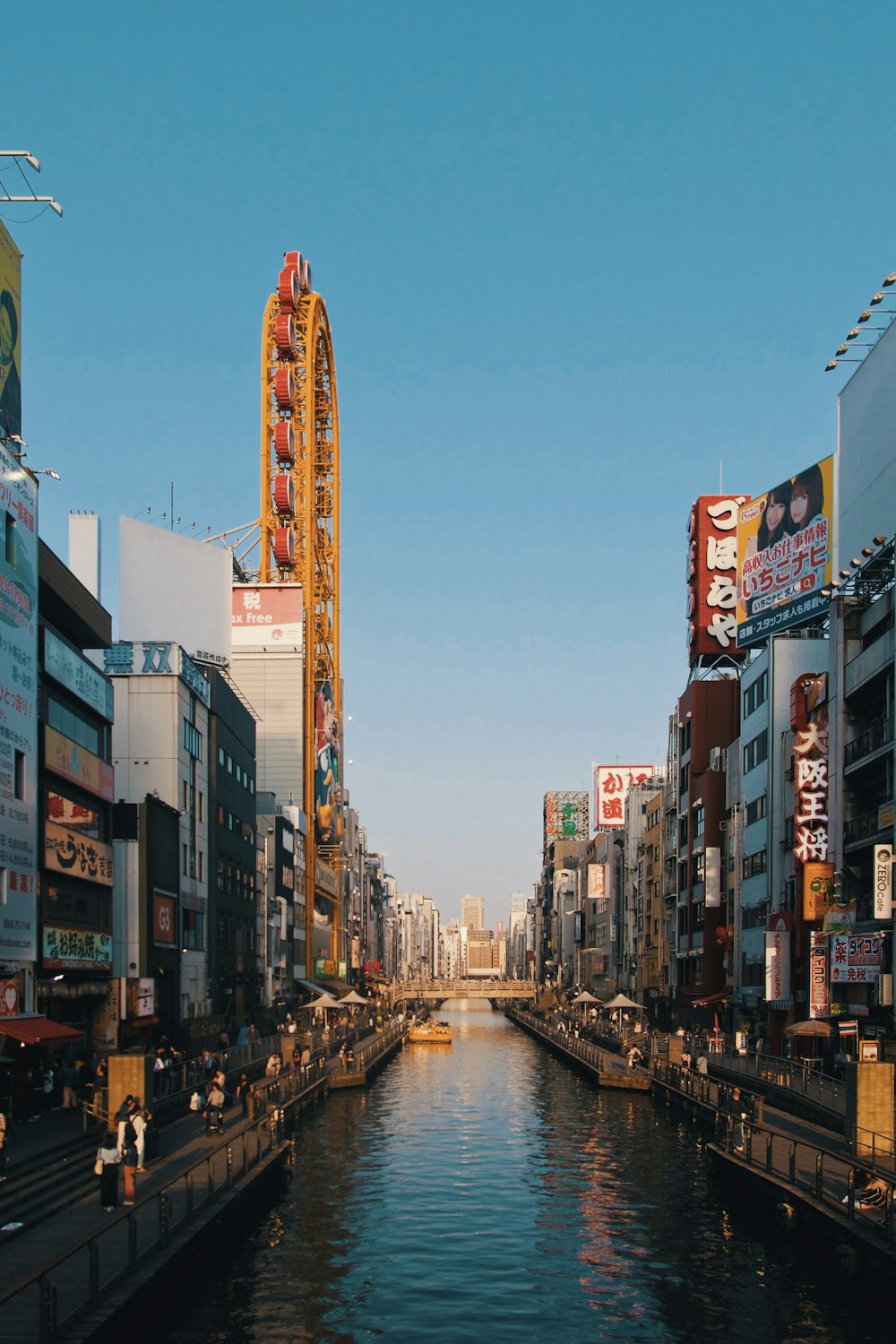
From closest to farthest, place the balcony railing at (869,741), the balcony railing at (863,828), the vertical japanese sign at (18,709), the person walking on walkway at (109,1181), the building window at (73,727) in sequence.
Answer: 1. the person walking on walkway at (109,1181)
2. the vertical japanese sign at (18,709)
3. the building window at (73,727)
4. the balcony railing at (869,741)
5. the balcony railing at (863,828)

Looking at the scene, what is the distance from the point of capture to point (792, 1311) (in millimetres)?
29203

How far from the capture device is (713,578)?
4008 inches

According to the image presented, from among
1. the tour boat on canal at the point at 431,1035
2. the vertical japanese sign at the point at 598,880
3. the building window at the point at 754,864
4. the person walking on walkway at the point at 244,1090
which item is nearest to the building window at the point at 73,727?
the person walking on walkway at the point at 244,1090

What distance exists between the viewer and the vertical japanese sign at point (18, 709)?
43.9 m

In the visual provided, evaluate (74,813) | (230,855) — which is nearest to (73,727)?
(74,813)

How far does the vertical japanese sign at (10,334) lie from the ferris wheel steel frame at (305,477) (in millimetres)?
91985

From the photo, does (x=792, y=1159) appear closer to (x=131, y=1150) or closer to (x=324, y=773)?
(x=131, y=1150)

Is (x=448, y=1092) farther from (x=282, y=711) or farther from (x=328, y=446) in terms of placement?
(x=328, y=446)

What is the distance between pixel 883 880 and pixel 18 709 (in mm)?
31153

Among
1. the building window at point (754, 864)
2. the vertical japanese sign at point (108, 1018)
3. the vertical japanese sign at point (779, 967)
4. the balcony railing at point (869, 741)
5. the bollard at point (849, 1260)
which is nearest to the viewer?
the bollard at point (849, 1260)

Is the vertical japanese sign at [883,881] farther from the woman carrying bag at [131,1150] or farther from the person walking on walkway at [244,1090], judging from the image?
the woman carrying bag at [131,1150]

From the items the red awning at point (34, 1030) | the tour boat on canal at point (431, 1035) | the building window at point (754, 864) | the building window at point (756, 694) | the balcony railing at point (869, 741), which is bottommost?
the tour boat on canal at point (431, 1035)

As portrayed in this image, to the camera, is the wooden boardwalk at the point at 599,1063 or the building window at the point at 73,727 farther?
the wooden boardwalk at the point at 599,1063

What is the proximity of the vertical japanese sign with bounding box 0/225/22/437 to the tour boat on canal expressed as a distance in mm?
87730
